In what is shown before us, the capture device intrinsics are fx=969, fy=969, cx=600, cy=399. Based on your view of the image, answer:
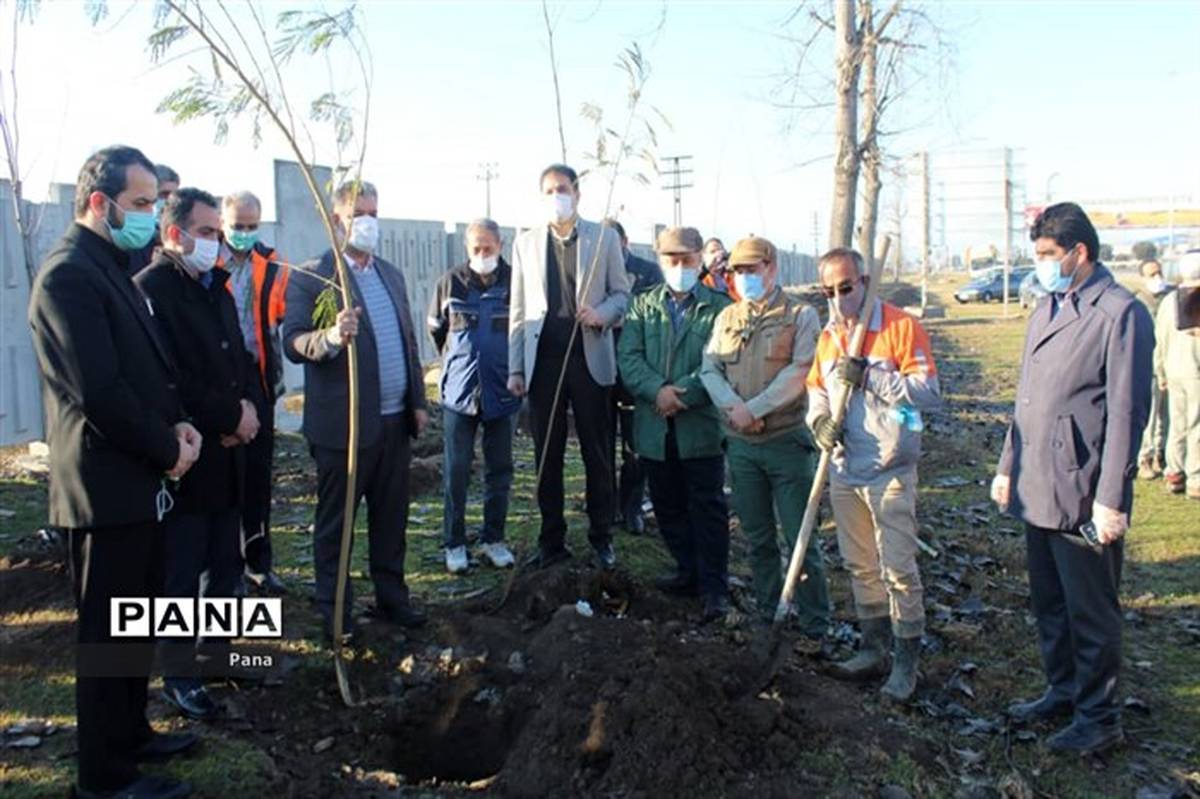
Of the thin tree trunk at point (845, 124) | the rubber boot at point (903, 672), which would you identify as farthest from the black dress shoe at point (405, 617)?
the thin tree trunk at point (845, 124)

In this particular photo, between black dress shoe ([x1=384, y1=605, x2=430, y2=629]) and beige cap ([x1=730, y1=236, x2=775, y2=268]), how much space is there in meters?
2.47

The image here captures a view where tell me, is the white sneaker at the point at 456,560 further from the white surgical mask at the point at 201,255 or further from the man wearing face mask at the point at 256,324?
the white surgical mask at the point at 201,255

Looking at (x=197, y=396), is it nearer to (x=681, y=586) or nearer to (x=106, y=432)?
(x=106, y=432)

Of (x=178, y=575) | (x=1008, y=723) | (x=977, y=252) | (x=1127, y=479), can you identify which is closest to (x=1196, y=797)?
(x=1008, y=723)

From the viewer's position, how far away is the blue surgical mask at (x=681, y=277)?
550cm

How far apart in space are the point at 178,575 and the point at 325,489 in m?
0.83

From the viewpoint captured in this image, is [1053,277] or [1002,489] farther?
[1002,489]

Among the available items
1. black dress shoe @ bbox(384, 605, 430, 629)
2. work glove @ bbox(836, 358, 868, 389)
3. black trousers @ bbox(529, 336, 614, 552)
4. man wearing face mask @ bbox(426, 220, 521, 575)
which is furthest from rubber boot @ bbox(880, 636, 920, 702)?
man wearing face mask @ bbox(426, 220, 521, 575)

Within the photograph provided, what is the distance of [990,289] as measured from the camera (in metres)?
43.7

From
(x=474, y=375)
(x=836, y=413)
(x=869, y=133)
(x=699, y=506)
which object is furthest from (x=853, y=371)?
(x=869, y=133)

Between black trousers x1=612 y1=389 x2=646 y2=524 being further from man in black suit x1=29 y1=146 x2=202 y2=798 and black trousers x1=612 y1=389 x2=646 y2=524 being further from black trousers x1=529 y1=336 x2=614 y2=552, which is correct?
man in black suit x1=29 y1=146 x2=202 y2=798

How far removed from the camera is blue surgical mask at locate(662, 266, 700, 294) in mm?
5496

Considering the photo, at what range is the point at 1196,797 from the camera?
3.72 meters

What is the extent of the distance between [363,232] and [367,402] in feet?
2.75
